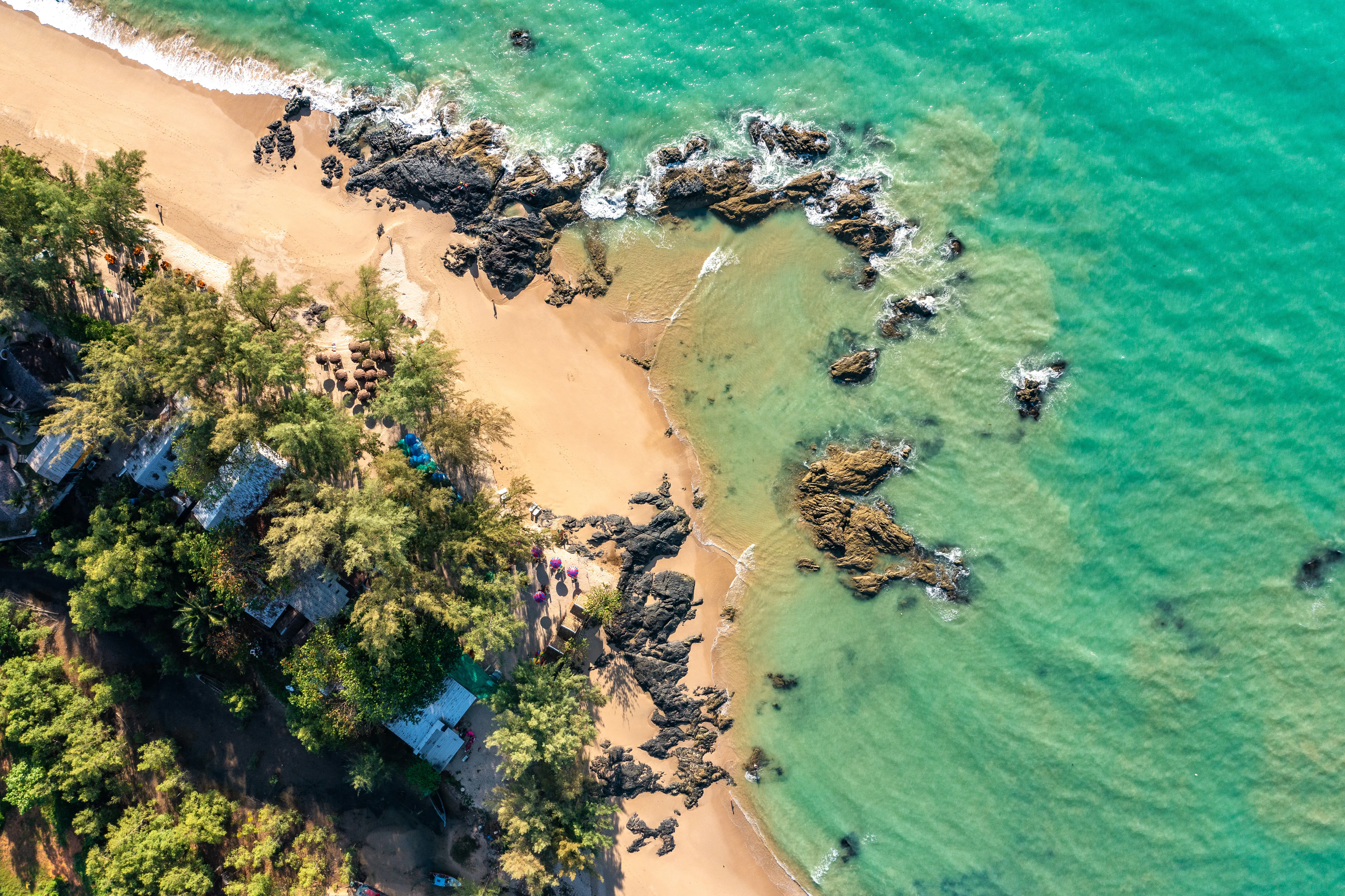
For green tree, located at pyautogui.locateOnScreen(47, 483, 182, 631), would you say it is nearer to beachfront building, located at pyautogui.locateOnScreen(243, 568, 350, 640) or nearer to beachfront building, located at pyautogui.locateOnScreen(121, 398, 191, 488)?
beachfront building, located at pyautogui.locateOnScreen(121, 398, 191, 488)

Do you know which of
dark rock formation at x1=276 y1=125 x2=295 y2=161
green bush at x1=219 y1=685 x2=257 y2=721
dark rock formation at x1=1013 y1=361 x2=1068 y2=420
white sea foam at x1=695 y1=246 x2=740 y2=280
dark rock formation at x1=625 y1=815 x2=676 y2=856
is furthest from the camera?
dark rock formation at x1=276 y1=125 x2=295 y2=161

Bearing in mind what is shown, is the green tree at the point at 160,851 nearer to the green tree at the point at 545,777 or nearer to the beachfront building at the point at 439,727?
the beachfront building at the point at 439,727

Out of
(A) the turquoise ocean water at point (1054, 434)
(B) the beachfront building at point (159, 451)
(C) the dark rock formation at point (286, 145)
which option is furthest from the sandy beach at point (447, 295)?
(B) the beachfront building at point (159, 451)

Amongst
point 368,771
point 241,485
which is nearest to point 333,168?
point 241,485

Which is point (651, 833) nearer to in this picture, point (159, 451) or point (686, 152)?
point (159, 451)

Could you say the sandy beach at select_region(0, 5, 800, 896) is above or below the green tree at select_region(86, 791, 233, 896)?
above

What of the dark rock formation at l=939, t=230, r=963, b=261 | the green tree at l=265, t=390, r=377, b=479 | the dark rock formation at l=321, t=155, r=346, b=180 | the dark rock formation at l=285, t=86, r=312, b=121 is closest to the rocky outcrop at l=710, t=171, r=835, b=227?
the dark rock formation at l=939, t=230, r=963, b=261
